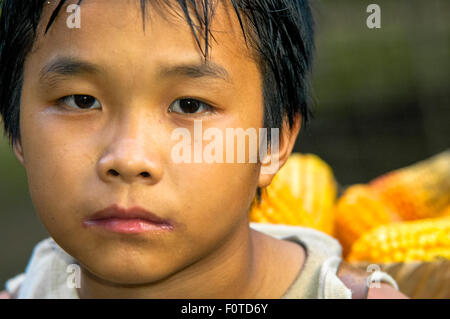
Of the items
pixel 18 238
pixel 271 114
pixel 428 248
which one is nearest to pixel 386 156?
pixel 18 238

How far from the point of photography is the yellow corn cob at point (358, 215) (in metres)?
1.61

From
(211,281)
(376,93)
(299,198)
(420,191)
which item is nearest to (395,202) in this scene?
(420,191)

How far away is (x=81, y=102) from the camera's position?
1.01m

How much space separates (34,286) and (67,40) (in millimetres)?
612

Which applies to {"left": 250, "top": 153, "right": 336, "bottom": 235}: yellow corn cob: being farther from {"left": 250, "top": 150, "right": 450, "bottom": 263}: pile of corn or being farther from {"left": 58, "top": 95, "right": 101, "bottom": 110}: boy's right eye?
{"left": 58, "top": 95, "right": 101, "bottom": 110}: boy's right eye

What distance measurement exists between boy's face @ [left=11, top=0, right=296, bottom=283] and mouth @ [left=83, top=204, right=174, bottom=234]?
0.03ft

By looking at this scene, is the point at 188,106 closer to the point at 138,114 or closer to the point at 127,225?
the point at 138,114

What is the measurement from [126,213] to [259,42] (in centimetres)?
38

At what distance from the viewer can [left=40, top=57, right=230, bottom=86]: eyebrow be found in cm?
96

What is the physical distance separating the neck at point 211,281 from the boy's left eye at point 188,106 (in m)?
0.25

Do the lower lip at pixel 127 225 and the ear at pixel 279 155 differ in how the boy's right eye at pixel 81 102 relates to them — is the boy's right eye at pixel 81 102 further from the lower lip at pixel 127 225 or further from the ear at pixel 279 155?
the ear at pixel 279 155

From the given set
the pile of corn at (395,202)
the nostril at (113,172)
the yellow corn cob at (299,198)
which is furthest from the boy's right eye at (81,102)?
the pile of corn at (395,202)

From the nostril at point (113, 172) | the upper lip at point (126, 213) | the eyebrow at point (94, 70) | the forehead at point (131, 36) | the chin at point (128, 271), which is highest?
the forehead at point (131, 36)
